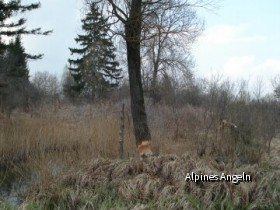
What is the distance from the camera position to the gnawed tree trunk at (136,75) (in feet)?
38.4

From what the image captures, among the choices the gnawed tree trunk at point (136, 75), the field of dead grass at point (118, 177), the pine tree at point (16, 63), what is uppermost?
the pine tree at point (16, 63)

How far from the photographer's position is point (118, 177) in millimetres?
8422

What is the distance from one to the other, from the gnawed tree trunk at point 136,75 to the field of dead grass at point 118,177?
34.4 inches

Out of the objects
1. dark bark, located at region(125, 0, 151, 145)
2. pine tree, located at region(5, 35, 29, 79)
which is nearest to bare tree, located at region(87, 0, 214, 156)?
dark bark, located at region(125, 0, 151, 145)

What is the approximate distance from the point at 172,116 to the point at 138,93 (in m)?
3.70

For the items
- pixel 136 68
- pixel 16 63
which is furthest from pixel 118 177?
pixel 16 63

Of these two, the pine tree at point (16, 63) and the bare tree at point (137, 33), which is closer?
the bare tree at point (137, 33)

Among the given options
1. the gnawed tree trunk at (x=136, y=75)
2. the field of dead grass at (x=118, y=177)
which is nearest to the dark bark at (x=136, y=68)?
the gnawed tree trunk at (x=136, y=75)

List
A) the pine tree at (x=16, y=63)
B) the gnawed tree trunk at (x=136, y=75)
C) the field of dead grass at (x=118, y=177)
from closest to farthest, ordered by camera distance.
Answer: the field of dead grass at (x=118, y=177) < the gnawed tree trunk at (x=136, y=75) < the pine tree at (x=16, y=63)

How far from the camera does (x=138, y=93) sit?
39.4ft

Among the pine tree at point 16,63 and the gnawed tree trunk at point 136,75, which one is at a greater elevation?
the pine tree at point 16,63

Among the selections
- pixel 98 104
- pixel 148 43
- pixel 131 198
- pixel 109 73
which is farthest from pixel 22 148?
pixel 109 73

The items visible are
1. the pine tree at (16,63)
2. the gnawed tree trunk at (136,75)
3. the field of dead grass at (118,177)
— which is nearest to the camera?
the field of dead grass at (118,177)

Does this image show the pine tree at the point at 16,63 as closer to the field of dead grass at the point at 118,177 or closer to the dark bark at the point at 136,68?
the field of dead grass at the point at 118,177
